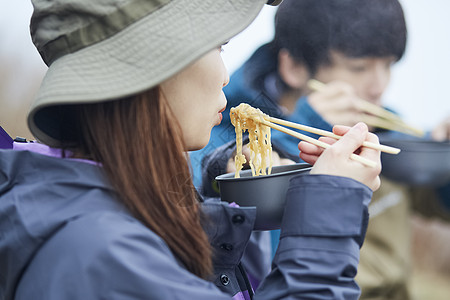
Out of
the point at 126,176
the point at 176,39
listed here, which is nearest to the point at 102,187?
the point at 126,176

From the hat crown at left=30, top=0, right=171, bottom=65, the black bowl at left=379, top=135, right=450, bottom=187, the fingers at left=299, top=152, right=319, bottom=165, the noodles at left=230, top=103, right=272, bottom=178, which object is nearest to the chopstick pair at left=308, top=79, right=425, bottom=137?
the black bowl at left=379, top=135, right=450, bottom=187

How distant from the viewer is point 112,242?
2.92ft

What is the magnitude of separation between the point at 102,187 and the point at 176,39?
1.08 feet

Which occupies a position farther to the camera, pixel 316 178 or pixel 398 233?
pixel 398 233

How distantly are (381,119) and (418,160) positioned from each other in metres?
0.30

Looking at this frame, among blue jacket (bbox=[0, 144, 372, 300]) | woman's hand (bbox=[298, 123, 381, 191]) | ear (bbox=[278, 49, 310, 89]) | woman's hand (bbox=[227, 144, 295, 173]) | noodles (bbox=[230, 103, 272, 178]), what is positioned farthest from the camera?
ear (bbox=[278, 49, 310, 89])

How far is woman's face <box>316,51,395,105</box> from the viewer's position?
111 inches

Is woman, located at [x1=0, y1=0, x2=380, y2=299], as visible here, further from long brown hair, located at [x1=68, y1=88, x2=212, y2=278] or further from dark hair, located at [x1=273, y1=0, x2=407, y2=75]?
dark hair, located at [x1=273, y1=0, x2=407, y2=75]

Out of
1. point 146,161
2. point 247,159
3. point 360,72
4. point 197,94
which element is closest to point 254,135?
point 247,159

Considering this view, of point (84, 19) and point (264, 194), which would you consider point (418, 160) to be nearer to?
point (264, 194)

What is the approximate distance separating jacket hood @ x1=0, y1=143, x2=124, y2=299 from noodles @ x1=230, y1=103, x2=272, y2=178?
638mm

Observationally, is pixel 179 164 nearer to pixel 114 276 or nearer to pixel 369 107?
pixel 114 276

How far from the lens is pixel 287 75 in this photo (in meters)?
2.78

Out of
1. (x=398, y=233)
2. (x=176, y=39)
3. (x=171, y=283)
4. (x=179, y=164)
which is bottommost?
(x=398, y=233)
